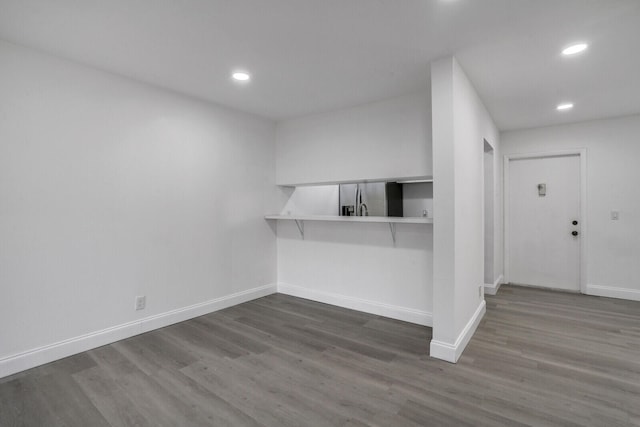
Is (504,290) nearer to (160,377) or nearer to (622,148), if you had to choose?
(622,148)

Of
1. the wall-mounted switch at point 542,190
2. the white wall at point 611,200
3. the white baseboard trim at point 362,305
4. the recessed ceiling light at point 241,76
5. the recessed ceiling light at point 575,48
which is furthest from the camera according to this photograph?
the wall-mounted switch at point 542,190

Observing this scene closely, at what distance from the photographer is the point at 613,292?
13.9 feet

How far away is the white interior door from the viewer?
4.54 m

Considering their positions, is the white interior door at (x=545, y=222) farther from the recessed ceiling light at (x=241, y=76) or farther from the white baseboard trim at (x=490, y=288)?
the recessed ceiling light at (x=241, y=76)

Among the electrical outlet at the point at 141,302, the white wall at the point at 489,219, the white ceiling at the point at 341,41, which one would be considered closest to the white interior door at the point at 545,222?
the white wall at the point at 489,219

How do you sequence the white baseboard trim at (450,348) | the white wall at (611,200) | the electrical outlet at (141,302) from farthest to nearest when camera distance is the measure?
the white wall at (611,200) < the electrical outlet at (141,302) < the white baseboard trim at (450,348)

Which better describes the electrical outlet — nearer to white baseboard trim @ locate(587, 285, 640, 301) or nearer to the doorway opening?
the doorway opening

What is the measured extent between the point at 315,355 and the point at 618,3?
309 cm

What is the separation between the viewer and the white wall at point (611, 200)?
4086 millimetres

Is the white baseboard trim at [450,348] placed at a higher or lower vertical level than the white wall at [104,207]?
lower

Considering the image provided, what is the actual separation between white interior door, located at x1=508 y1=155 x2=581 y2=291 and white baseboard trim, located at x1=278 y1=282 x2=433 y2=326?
8.66 ft

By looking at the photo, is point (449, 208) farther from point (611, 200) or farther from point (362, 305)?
point (611, 200)

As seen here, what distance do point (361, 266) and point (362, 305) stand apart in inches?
17.9

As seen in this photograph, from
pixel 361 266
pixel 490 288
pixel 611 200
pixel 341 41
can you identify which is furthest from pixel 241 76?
pixel 611 200
